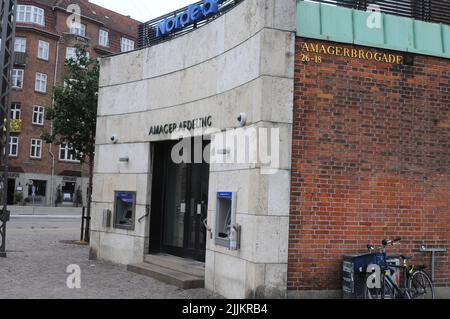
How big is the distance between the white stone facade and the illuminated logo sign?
22.5 inches

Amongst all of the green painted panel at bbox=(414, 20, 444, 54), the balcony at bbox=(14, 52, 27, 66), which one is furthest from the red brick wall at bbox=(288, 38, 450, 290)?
the balcony at bbox=(14, 52, 27, 66)

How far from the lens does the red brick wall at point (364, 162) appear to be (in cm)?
861

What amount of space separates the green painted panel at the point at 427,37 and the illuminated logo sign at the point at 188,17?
156 inches

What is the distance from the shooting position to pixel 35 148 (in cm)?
4612

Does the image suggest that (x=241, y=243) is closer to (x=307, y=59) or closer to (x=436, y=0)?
(x=307, y=59)

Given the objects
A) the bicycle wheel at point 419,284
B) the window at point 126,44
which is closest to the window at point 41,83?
the window at point 126,44

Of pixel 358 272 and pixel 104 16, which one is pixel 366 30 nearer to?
pixel 358 272

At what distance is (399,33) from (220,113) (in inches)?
134

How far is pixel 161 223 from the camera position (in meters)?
12.5

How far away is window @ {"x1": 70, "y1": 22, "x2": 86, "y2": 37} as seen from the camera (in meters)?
49.1

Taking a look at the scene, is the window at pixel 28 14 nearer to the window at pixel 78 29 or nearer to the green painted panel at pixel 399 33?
the window at pixel 78 29

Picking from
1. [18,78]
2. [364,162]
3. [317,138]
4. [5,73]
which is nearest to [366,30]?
[317,138]

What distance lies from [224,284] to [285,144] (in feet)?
8.71

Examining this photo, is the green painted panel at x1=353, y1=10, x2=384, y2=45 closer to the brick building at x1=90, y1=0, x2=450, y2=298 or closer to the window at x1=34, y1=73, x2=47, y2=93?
the brick building at x1=90, y1=0, x2=450, y2=298
